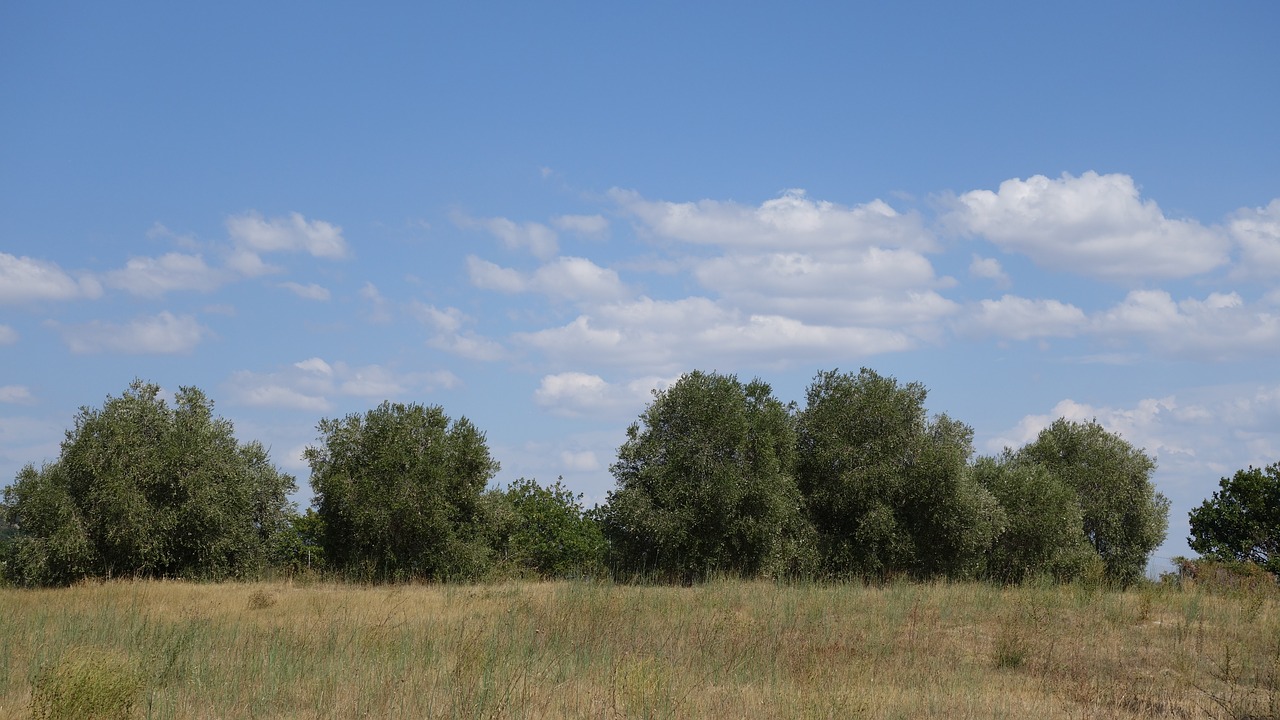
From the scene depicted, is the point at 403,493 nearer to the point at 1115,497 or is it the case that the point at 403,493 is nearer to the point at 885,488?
the point at 885,488

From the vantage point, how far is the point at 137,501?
30.7m

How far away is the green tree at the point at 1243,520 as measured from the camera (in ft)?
157

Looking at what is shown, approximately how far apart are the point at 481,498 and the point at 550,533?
21.7 feet

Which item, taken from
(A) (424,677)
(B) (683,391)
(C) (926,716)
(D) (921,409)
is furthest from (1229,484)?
(A) (424,677)

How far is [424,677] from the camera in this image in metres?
12.3

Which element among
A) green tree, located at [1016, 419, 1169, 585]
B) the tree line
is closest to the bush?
the tree line

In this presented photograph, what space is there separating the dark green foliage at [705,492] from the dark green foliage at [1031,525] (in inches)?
441

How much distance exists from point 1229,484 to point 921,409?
26848 mm

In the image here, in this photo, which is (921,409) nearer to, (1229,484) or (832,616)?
(832,616)

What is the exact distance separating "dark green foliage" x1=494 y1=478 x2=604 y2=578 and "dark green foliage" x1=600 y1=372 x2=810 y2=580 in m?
6.14

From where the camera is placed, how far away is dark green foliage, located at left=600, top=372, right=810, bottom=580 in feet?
103

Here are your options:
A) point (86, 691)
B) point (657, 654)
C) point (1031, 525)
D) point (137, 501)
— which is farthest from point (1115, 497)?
point (86, 691)

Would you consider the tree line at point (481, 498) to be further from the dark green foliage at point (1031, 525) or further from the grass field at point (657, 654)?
the grass field at point (657, 654)

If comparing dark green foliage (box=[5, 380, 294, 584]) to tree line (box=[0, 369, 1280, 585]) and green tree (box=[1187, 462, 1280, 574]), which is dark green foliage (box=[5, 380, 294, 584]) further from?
green tree (box=[1187, 462, 1280, 574])
